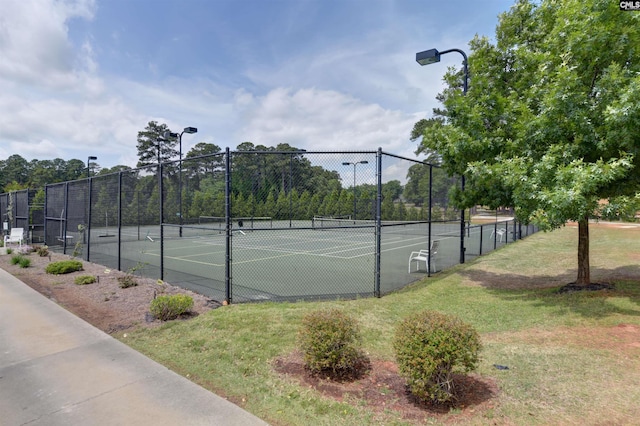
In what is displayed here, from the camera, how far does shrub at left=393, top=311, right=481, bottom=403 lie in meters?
2.83

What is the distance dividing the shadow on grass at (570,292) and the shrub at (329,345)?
4353mm

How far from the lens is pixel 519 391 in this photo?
→ 3.19 m

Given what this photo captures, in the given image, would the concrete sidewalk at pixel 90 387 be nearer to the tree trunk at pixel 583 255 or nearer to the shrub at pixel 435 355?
the shrub at pixel 435 355

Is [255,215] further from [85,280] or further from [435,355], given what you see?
[435,355]

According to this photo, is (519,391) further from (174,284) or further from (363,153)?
(174,284)

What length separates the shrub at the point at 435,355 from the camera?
9.29 feet

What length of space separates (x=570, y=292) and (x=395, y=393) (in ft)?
18.1

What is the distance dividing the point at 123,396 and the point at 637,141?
7332 mm

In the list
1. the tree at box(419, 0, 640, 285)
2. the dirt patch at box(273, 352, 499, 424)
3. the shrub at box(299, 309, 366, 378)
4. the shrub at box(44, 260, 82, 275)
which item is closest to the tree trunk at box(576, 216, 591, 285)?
the tree at box(419, 0, 640, 285)

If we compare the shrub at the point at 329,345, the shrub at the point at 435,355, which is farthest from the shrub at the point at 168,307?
the shrub at the point at 435,355

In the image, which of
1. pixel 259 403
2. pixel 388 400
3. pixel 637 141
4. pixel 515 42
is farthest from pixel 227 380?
pixel 515 42

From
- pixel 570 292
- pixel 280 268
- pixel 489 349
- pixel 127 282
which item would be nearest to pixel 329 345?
pixel 489 349

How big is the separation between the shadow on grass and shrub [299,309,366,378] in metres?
4.35

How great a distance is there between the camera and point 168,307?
5.39 meters
